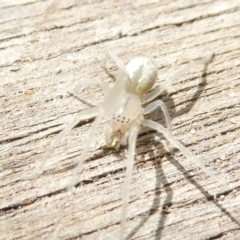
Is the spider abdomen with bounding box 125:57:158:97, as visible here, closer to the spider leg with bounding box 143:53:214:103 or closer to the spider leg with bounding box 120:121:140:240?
the spider leg with bounding box 143:53:214:103

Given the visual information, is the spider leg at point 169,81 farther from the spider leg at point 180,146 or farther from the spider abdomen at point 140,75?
the spider leg at point 180,146

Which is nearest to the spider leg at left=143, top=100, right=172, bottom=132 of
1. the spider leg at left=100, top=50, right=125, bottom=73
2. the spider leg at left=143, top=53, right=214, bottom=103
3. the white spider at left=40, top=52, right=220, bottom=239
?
the white spider at left=40, top=52, right=220, bottom=239

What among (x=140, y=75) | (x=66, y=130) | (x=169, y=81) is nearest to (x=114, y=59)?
(x=140, y=75)

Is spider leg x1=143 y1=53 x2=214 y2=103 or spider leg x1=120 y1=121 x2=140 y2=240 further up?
spider leg x1=143 y1=53 x2=214 y2=103

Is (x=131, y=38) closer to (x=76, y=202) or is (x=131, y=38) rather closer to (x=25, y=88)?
(x=25, y=88)

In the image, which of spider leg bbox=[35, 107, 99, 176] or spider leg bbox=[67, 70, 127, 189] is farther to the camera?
spider leg bbox=[35, 107, 99, 176]

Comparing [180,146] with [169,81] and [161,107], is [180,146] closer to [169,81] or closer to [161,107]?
[161,107]

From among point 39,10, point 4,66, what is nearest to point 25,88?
point 4,66

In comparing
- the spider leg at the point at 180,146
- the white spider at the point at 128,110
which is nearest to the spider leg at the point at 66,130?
the white spider at the point at 128,110
